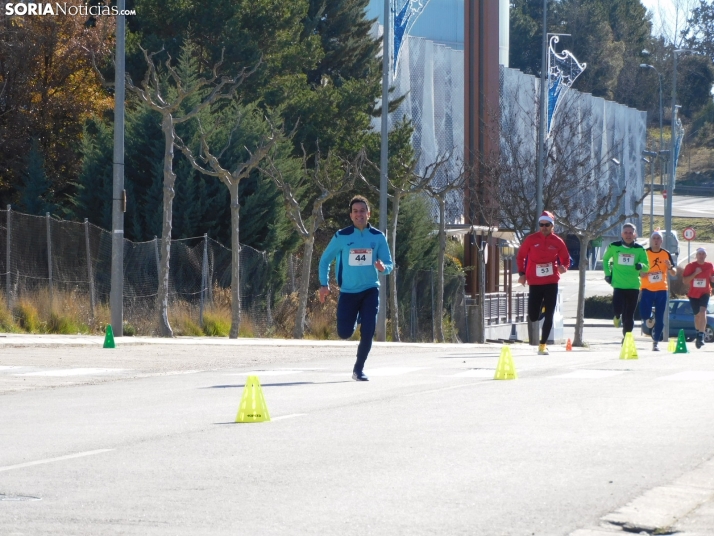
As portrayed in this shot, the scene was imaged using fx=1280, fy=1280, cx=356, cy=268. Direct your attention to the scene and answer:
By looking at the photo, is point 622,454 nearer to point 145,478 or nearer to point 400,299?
point 145,478

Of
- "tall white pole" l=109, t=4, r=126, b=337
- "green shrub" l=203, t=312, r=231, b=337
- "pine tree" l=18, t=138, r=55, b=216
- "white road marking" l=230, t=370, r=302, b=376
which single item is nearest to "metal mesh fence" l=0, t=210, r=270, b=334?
"green shrub" l=203, t=312, r=231, b=337

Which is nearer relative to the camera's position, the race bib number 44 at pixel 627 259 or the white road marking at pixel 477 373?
the white road marking at pixel 477 373

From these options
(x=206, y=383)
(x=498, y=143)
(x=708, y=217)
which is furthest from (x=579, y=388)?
(x=708, y=217)

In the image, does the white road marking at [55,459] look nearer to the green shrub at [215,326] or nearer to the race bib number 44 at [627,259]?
the race bib number 44 at [627,259]

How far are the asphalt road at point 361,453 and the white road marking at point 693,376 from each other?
37 mm

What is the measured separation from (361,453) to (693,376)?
6.98 m

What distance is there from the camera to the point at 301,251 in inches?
1523

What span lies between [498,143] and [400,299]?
641 inches

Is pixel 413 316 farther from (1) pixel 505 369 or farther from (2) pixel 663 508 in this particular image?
(2) pixel 663 508

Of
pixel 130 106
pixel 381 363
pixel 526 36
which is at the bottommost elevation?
pixel 381 363

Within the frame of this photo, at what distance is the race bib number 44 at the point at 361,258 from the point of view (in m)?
13.4

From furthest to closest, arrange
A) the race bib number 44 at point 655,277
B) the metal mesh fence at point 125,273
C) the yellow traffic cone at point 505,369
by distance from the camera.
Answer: the metal mesh fence at point 125,273 < the race bib number 44 at point 655,277 < the yellow traffic cone at point 505,369

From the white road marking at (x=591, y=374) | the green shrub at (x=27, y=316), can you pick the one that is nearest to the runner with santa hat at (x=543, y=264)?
the white road marking at (x=591, y=374)

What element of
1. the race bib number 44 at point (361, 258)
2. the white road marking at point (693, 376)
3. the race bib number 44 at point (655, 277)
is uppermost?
the race bib number 44 at point (361, 258)
